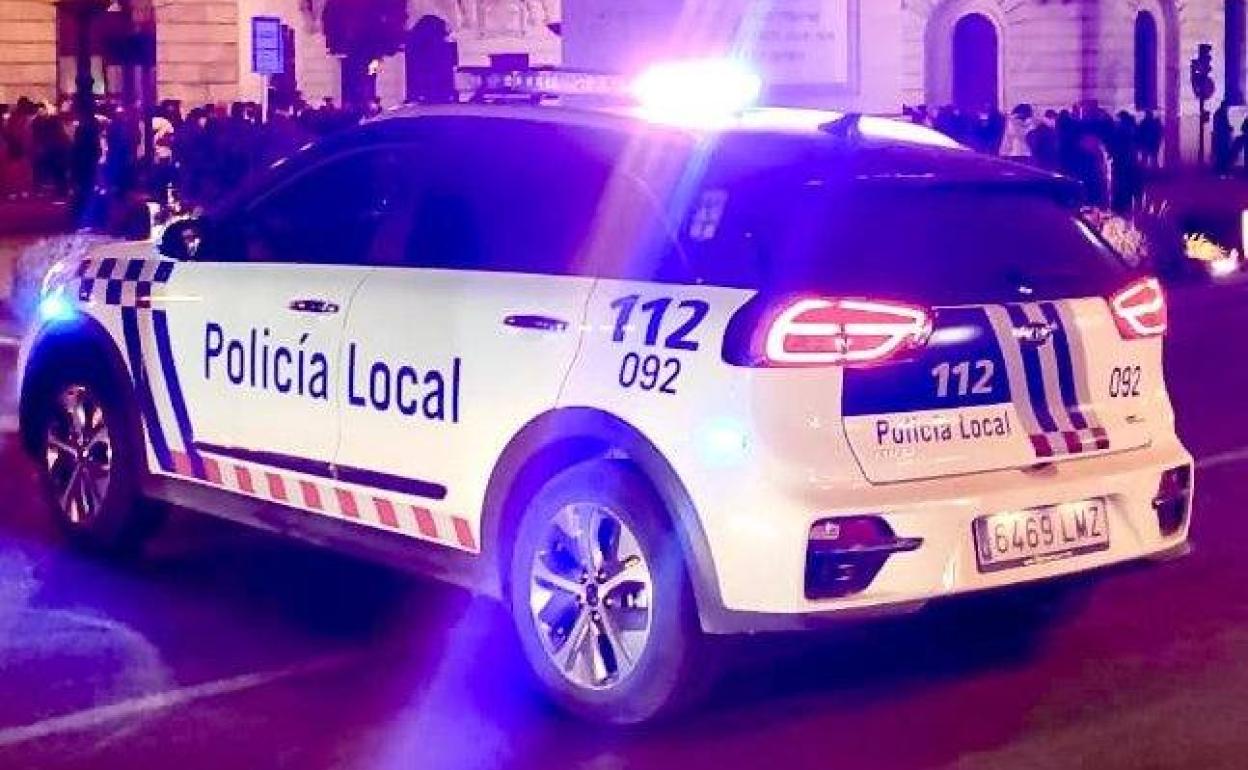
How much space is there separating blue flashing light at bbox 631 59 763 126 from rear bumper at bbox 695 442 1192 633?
1172mm

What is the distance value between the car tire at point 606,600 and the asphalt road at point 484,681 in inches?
4.1

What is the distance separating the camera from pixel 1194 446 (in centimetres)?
991

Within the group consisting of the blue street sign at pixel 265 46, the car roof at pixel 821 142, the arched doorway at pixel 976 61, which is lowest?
the car roof at pixel 821 142

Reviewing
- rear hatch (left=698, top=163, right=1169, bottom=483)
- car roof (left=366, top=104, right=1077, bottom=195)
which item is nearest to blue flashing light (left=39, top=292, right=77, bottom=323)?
car roof (left=366, top=104, right=1077, bottom=195)

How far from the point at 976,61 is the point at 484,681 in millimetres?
45531

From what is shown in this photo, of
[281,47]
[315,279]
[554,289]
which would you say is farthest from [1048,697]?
[281,47]

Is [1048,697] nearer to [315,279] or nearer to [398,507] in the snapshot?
[398,507]

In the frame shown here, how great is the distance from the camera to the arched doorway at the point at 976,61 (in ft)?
163

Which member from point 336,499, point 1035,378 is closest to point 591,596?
point 336,499

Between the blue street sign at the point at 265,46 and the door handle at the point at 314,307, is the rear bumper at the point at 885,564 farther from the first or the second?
the blue street sign at the point at 265,46

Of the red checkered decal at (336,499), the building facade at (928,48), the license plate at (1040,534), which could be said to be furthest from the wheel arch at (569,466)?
the building facade at (928,48)

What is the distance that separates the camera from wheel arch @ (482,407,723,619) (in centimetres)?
519

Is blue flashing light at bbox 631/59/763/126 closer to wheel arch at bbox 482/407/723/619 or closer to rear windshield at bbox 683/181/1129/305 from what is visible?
rear windshield at bbox 683/181/1129/305

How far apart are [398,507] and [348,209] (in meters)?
0.92
